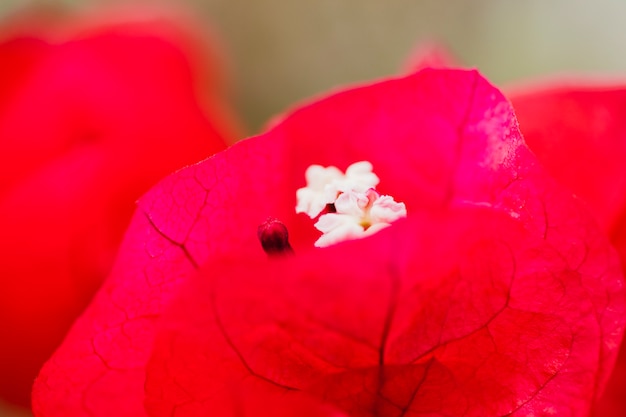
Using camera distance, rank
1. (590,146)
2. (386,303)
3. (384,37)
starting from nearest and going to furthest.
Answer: (386,303) → (590,146) → (384,37)

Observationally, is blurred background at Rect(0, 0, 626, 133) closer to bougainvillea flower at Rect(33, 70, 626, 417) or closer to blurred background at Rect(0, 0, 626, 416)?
blurred background at Rect(0, 0, 626, 416)

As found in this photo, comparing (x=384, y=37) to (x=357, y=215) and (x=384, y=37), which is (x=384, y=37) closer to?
(x=384, y=37)

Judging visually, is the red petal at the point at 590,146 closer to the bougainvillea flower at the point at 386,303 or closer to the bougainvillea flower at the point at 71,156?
the bougainvillea flower at the point at 386,303

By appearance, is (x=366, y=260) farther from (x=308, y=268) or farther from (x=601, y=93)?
(x=601, y=93)

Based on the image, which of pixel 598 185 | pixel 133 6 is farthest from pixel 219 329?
pixel 133 6

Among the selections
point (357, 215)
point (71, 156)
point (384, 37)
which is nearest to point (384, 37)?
point (384, 37)
